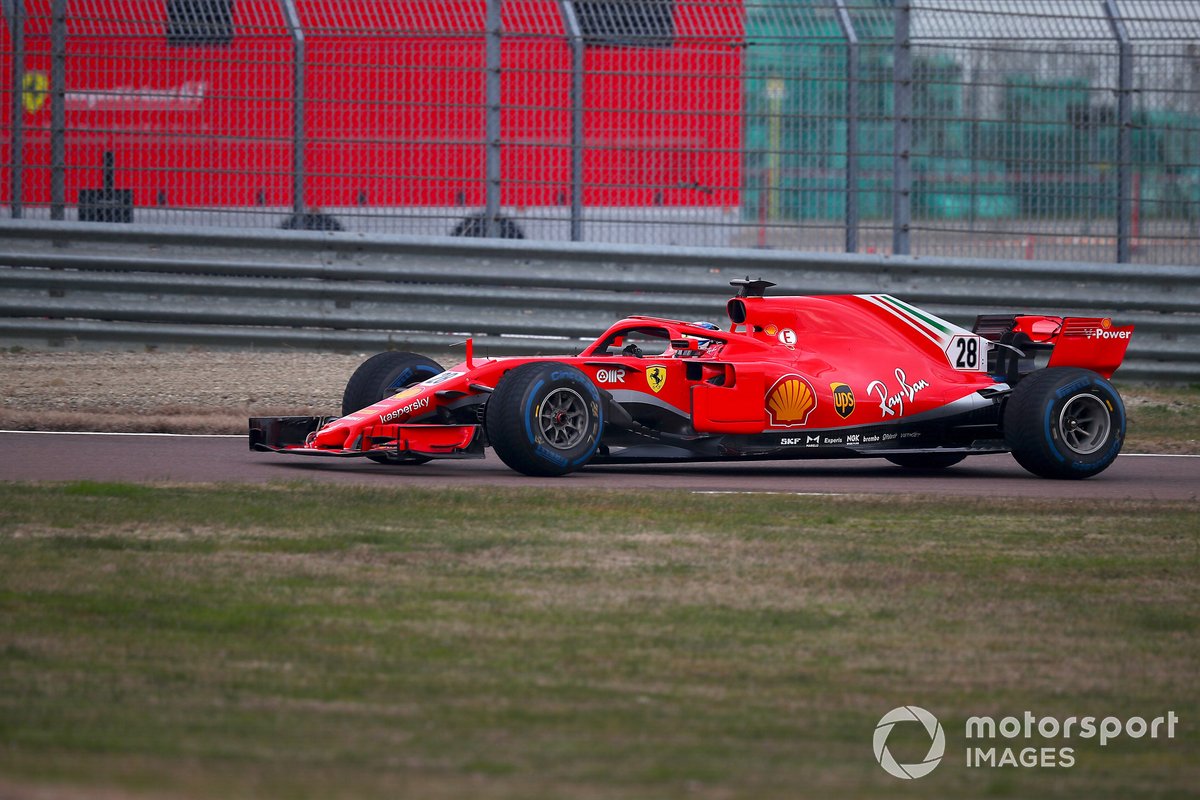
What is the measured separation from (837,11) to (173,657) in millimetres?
11526

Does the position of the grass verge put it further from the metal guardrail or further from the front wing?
the metal guardrail

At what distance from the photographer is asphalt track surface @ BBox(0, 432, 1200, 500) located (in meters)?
9.81

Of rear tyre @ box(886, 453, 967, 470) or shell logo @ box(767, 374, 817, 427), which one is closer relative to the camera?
shell logo @ box(767, 374, 817, 427)

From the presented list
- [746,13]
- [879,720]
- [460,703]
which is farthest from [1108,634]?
[746,13]

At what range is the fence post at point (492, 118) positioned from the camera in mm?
15195

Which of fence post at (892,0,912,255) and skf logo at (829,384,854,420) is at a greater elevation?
fence post at (892,0,912,255)

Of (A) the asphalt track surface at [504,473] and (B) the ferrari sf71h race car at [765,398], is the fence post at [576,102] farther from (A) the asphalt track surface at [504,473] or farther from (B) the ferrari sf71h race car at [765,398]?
(A) the asphalt track surface at [504,473]

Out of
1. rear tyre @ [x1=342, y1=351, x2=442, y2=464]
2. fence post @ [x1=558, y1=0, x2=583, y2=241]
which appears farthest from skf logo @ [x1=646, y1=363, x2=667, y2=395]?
fence post @ [x1=558, y1=0, x2=583, y2=241]

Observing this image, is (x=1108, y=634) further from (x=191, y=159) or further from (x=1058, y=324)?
(x=191, y=159)

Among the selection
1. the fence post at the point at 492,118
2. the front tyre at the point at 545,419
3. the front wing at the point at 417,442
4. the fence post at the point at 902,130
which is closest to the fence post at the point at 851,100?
the fence post at the point at 902,130

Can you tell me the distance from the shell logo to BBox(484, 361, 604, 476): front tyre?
1198 mm

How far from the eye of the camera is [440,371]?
11.3m

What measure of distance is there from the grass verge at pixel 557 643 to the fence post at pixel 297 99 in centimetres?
684

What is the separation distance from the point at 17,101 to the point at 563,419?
A: 299 inches
